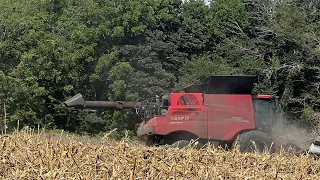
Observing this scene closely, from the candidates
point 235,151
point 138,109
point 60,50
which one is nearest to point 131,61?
point 60,50

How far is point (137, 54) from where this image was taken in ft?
124

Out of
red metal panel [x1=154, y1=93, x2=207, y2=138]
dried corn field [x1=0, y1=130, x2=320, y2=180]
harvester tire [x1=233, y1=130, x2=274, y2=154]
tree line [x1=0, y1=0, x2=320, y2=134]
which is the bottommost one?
harvester tire [x1=233, y1=130, x2=274, y2=154]

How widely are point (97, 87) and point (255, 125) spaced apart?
2576 cm

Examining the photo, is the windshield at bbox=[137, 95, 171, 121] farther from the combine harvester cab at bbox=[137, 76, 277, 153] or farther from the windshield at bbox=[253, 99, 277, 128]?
the windshield at bbox=[253, 99, 277, 128]

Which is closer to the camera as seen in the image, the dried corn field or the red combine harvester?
the dried corn field

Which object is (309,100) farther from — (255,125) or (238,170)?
(238,170)

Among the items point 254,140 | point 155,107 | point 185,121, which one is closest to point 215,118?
point 185,121

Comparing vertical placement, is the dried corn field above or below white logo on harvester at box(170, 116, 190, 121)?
above

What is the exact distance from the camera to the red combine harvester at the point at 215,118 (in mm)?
13727

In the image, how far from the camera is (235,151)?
7.03 metres

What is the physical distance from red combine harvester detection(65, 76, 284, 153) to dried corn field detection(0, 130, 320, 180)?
6711 mm

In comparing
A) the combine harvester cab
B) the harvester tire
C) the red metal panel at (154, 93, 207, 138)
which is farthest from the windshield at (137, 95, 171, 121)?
the harvester tire

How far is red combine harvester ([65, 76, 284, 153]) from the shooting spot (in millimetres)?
13727

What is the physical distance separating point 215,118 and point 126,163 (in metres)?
8.72
